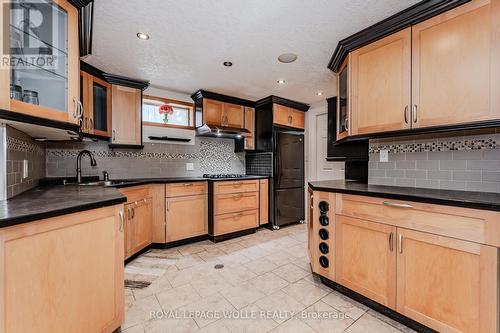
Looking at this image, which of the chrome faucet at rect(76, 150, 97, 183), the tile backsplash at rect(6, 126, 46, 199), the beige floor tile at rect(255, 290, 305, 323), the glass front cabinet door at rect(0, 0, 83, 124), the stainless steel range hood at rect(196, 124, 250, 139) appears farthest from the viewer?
the stainless steel range hood at rect(196, 124, 250, 139)

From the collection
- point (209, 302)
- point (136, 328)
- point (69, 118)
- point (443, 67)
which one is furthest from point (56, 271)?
point (443, 67)

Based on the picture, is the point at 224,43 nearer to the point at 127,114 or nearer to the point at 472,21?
the point at 127,114

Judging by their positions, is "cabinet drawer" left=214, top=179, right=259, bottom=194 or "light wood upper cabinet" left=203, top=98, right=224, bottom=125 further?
"light wood upper cabinet" left=203, top=98, right=224, bottom=125

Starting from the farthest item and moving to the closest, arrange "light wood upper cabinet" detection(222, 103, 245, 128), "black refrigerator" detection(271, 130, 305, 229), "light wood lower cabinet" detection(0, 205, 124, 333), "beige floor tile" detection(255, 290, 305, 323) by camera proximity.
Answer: "black refrigerator" detection(271, 130, 305, 229)
"light wood upper cabinet" detection(222, 103, 245, 128)
"beige floor tile" detection(255, 290, 305, 323)
"light wood lower cabinet" detection(0, 205, 124, 333)

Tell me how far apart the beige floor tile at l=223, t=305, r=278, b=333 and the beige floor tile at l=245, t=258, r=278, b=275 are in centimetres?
62

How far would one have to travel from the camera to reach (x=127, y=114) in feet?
9.59

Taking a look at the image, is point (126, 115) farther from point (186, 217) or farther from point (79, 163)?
point (186, 217)

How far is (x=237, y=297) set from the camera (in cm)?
186

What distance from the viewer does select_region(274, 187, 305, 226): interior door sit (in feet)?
12.5

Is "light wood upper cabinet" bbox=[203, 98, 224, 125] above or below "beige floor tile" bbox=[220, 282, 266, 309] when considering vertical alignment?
above

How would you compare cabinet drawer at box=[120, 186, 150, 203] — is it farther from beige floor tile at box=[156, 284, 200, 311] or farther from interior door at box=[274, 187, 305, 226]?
interior door at box=[274, 187, 305, 226]

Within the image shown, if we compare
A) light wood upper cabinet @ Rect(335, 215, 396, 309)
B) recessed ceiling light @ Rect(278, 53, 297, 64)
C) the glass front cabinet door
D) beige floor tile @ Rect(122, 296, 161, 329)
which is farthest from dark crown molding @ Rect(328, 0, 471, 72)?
beige floor tile @ Rect(122, 296, 161, 329)

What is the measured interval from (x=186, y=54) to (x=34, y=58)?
128 cm

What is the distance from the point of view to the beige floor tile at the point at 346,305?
5.44 feet
